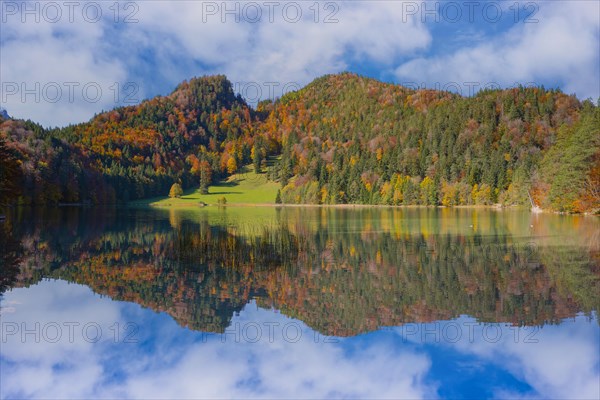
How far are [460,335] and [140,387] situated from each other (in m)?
8.51

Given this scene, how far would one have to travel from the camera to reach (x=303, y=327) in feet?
51.2

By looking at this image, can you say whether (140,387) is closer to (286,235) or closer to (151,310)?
(151,310)

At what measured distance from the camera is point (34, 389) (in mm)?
11477

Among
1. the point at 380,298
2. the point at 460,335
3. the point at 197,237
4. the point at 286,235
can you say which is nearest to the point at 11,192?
the point at 197,237

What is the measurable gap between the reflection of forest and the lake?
0.10 metres

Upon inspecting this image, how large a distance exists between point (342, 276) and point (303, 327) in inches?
307

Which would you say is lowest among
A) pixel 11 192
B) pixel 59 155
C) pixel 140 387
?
pixel 140 387

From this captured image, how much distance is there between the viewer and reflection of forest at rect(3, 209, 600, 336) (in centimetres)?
1700
